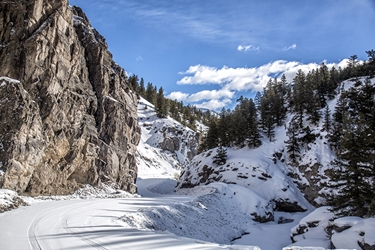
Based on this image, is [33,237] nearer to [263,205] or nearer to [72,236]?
[72,236]

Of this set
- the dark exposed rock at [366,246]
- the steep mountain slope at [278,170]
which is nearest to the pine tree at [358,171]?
the dark exposed rock at [366,246]

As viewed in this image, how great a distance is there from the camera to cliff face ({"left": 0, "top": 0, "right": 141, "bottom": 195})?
62.1ft

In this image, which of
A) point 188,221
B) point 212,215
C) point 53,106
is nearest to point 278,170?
point 212,215

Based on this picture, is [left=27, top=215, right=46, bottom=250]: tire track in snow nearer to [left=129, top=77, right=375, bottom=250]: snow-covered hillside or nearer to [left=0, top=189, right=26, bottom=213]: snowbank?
[left=0, top=189, right=26, bottom=213]: snowbank

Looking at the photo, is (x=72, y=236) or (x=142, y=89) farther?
(x=142, y=89)

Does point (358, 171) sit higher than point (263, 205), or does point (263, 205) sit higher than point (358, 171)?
point (358, 171)

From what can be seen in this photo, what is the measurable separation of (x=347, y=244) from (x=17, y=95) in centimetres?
2515

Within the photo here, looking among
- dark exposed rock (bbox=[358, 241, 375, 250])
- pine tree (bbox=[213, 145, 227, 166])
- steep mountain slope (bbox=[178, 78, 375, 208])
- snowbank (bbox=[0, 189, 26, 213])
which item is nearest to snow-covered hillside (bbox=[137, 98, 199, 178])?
steep mountain slope (bbox=[178, 78, 375, 208])

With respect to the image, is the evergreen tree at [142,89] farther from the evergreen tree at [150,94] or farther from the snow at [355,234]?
the snow at [355,234]

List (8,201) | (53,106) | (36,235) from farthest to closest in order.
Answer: (53,106) → (8,201) → (36,235)

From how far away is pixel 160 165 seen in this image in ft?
225

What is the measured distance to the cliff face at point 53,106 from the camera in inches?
745

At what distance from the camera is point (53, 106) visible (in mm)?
24000

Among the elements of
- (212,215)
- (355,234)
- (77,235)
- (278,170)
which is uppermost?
(278,170)
